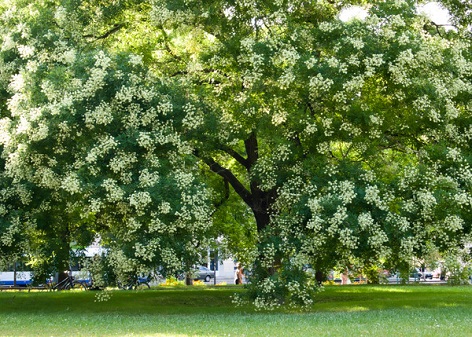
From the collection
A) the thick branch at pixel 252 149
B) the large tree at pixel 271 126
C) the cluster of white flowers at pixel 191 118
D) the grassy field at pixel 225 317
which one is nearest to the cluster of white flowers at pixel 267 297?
the large tree at pixel 271 126

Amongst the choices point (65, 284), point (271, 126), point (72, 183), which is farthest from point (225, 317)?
point (65, 284)

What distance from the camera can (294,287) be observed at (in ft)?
70.4

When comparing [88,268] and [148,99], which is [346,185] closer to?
[148,99]

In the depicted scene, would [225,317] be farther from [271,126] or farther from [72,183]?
[271,126]

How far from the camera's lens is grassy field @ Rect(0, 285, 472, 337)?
16.9 metres

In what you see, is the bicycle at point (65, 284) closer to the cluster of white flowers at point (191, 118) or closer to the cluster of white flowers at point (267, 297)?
the cluster of white flowers at point (267, 297)

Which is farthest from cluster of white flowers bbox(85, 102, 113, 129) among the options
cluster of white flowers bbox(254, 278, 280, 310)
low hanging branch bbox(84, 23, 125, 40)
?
cluster of white flowers bbox(254, 278, 280, 310)

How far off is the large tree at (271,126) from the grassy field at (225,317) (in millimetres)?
1874

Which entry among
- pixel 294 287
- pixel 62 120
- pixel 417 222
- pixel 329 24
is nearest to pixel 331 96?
pixel 329 24

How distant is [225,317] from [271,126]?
6313 mm

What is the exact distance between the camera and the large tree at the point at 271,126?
20.7m

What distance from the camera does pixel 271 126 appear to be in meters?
23.0

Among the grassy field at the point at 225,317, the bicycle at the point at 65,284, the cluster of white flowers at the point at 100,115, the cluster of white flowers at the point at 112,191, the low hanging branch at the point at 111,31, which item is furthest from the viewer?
the bicycle at the point at 65,284

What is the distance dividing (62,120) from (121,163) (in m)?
2.14
